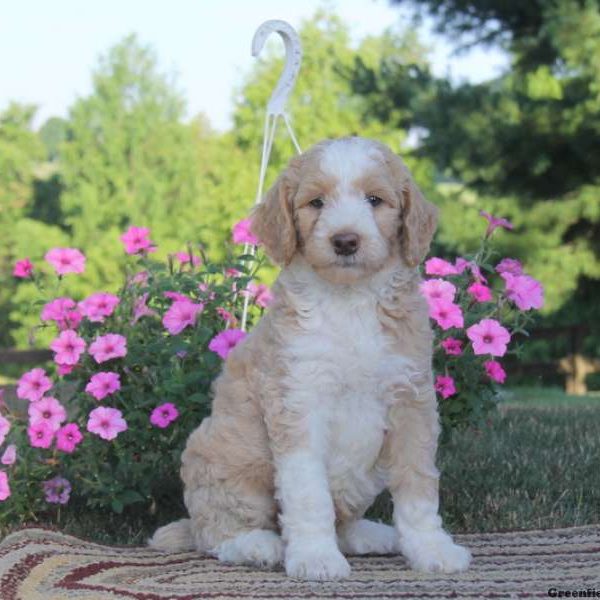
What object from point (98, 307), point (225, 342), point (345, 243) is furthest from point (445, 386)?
point (98, 307)

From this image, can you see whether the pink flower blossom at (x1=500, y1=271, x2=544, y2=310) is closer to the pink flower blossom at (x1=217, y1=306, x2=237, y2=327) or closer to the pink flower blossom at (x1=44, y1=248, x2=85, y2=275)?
the pink flower blossom at (x1=217, y1=306, x2=237, y2=327)

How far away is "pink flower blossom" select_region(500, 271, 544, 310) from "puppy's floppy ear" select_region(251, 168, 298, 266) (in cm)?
171

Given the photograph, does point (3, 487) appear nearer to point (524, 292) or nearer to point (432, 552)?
point (432, 552)

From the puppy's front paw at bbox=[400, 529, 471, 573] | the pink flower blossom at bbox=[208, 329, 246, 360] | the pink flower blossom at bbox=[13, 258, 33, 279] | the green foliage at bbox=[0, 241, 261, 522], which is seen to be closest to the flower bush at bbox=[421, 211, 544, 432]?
the pink flower blossom at bbox=[208, 329, 246, 360]

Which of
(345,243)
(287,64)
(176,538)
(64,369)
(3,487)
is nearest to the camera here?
(345,243)

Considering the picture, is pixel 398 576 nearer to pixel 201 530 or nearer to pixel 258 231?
pixel 201 530

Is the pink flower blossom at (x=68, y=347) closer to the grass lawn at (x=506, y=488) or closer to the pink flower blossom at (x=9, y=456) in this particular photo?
the pink flower blossom at (x=9, y=456)

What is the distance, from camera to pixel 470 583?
3.52 meters

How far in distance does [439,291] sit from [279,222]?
56.9 inches

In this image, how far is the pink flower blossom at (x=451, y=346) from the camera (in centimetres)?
507

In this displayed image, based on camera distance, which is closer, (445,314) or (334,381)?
(334,381)

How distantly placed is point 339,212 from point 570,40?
34.1 ft

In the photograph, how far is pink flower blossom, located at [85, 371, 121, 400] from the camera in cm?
484

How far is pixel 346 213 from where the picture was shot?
3564 mm
